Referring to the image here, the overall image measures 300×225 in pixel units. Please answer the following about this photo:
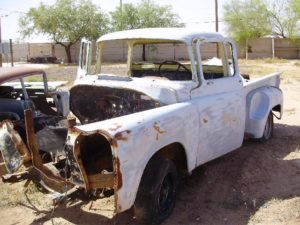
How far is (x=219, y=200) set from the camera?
5.09 metres

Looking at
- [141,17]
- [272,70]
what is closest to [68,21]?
[141,17]

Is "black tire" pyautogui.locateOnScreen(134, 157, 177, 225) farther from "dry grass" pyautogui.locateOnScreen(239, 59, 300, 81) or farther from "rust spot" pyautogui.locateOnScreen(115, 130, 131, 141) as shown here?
"dry grass" pyautogui.locateOnScreen(239, 59, 300, 81)

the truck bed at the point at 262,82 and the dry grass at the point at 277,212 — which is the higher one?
the truck bed at the point at 262,82

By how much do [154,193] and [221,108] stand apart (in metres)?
1.67

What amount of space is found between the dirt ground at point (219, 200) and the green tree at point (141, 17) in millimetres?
39529

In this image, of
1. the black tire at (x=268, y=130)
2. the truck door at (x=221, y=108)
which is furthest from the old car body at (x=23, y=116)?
the black tire at (x=268, y=130)

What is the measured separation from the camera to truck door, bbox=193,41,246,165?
5.16 m

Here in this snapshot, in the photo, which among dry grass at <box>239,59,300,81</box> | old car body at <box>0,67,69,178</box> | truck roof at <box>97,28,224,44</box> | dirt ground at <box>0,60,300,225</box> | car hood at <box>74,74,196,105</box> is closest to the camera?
old car body at <box>0,67,69,178</box>

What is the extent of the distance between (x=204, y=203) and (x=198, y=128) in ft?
2.75

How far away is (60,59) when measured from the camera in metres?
42.5


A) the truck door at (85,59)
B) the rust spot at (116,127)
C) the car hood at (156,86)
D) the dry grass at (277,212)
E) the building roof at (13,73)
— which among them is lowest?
the dry grass at (277,212)

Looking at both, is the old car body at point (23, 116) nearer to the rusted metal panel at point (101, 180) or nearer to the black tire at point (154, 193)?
the rusted metal panel at point (101, 180)

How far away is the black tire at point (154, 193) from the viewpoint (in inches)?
166

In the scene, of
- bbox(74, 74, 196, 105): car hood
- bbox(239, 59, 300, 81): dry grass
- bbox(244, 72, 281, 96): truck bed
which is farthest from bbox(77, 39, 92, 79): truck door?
bbox(239, 59, 300, 81): dry grass
